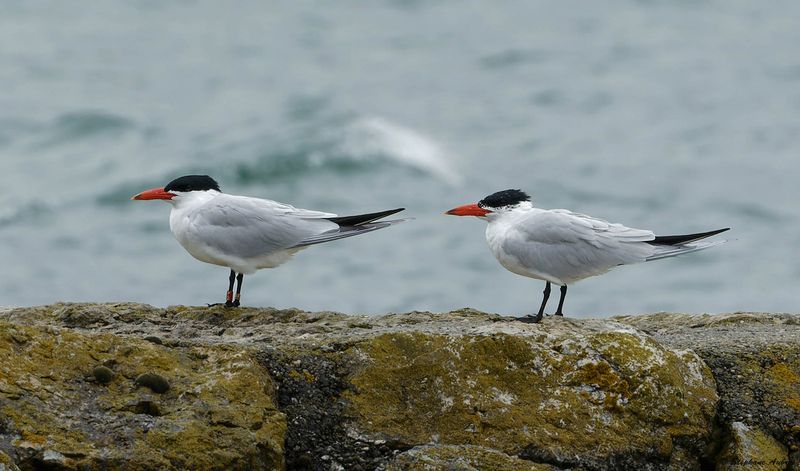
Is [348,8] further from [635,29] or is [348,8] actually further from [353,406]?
[353,406]

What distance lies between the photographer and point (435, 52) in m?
29.3

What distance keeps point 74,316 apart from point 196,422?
6.97ft

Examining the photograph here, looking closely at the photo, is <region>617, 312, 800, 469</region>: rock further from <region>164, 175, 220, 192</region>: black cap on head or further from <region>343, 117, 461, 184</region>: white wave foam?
<region>343, 117, 461, 184</region>: white wave foam

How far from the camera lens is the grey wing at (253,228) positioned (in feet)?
27.5

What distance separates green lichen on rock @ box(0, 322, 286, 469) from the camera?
4926 millimetres

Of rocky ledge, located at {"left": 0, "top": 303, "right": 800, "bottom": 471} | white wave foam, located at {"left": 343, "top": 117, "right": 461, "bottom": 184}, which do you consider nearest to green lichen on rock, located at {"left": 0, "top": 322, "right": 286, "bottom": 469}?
rocky ledge, located at {"left": 0, "top": 303, "right": 800, "bottom": 471}

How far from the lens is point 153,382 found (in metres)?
5.22

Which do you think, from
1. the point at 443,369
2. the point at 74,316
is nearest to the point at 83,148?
the point at 74,316

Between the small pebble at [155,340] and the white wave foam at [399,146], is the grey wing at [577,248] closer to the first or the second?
the small pebble at [155,340]

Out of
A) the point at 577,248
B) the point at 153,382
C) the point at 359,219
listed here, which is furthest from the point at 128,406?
the point at 577,248

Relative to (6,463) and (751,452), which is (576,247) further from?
(6,463)

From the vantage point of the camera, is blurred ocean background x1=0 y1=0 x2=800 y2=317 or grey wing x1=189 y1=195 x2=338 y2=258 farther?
blurred ocean background x1=0 y1=0 x2=800 y2=317

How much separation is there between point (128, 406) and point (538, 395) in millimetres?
1776

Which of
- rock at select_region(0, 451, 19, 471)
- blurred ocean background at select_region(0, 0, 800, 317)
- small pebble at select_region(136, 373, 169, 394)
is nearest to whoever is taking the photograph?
rock at select_region(0, 451, 19, 471)
